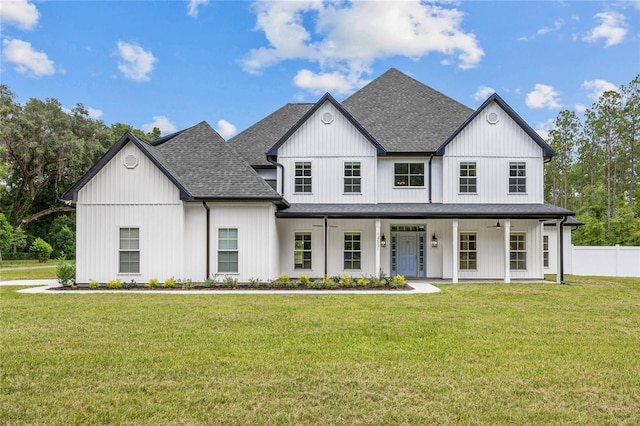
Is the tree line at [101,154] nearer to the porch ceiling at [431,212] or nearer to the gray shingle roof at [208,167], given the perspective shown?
the porch ceiling at [431,212]

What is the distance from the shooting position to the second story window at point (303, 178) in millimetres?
18703

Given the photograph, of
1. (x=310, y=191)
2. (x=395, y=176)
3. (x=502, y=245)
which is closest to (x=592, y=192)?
(x=502, y=245)

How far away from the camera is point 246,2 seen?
50.8ft

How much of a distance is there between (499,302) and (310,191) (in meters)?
8.93

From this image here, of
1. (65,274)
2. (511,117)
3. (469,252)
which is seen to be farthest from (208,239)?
(511,117)

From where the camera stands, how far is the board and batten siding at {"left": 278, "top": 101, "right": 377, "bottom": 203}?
18.5 meters

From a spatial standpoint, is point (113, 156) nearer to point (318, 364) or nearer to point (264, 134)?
point (264, 134)

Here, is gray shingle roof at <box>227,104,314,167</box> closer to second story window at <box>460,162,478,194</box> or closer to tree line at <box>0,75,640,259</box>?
second story window at <box>460,162,478,194</box>

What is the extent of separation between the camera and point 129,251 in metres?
15.9

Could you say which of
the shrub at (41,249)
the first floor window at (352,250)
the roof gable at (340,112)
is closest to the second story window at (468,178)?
the roof gable at (340,112)

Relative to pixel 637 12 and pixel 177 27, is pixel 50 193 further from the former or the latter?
pixel 637 12

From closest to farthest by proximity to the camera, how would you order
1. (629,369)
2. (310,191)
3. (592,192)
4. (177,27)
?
(629,369), (177,27), (310,191), (592,192)

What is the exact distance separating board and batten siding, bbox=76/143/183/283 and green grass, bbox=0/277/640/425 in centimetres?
450

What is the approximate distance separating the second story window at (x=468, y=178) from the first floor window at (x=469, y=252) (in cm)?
185
